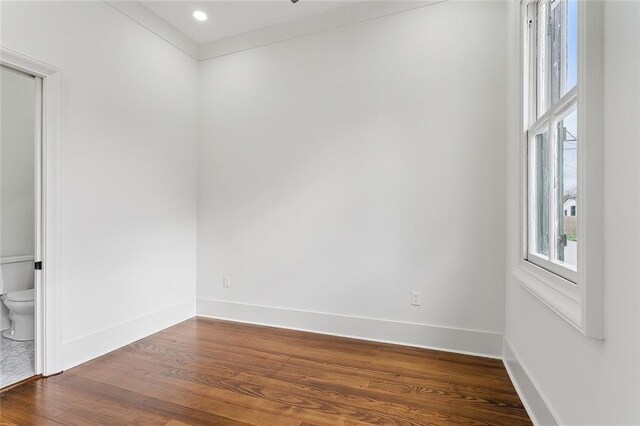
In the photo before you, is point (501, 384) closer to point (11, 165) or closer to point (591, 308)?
point (591, 308)

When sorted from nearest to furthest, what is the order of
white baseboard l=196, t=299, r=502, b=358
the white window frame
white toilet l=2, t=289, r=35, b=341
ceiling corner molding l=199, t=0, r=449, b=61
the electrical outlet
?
the white window frame
white baseboard l=196, t=299, r=502, b=358
white toilet l=2, t=289, r=35, b=341
ceiling corner molding l=199, t=0, r=449, b=61
the electrical outlet

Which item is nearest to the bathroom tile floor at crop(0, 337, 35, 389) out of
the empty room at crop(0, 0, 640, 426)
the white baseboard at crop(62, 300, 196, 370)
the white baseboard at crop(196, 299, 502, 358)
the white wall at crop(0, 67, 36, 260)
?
the empty room at crop(0, 0, 640, 426)

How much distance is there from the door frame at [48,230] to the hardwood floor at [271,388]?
246mm

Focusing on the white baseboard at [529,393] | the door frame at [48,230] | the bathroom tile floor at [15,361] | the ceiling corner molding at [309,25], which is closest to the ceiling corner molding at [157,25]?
the ceiling corner molding at [309,25]

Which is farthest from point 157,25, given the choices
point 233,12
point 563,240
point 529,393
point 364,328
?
point 529,393

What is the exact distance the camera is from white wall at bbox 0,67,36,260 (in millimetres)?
3330

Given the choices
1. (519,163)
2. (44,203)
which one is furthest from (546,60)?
(44,203)

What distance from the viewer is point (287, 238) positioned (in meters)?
3.27

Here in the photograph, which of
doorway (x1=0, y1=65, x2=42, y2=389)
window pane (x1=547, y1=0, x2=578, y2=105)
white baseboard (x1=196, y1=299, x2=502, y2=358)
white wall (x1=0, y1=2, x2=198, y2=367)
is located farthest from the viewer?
doorway (x1=0, y1=65, x2=42, y2=389)

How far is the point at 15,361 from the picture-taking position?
2.48 meters

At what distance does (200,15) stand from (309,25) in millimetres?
1062

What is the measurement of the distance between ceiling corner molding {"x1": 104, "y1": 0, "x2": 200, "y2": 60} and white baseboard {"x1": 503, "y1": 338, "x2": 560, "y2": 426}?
4.12m

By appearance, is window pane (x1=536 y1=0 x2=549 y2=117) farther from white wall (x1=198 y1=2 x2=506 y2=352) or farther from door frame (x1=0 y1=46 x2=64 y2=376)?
door frame (x1=0 y1=46 x2=64 y2=376)

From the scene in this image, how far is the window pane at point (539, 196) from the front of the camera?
1.86 metres
